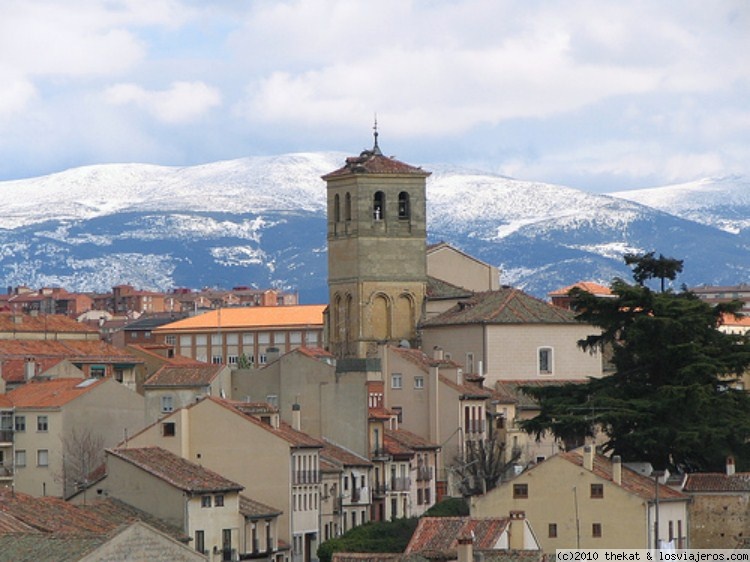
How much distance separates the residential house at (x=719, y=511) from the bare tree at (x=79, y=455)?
861 inches

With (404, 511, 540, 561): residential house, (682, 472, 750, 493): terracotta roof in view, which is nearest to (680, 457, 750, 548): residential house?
(682, 472, 750, 493): terracotta roof

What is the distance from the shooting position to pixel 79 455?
307 ft

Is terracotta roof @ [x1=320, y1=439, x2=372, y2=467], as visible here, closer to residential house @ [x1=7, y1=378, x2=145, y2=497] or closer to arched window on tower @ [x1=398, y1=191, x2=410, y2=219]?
residential house @ [x1=7, y1=378, x2=145, y2=497]

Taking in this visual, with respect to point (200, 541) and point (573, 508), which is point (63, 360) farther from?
point (573, 508)

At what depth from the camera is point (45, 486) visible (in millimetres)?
94688

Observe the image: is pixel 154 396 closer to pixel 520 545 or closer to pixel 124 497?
pixel 124 497

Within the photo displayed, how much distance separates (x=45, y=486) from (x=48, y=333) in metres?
40.6

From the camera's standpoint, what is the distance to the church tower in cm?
13362

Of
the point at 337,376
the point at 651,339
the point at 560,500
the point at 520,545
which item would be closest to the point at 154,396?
the point at 337,376

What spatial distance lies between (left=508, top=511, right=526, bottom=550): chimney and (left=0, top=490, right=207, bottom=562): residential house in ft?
25.2

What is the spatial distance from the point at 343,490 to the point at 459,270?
2002 inches

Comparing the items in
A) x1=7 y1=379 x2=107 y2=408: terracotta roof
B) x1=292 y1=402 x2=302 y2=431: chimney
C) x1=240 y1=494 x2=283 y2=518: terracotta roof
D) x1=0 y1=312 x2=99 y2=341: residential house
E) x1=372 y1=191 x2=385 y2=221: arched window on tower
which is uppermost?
x1=372 y1=191 x2=385 y2=221: arched window on tower

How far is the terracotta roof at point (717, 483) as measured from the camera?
76562 mm

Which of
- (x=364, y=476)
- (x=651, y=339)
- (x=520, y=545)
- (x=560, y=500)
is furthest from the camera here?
(x=364, y=476)
